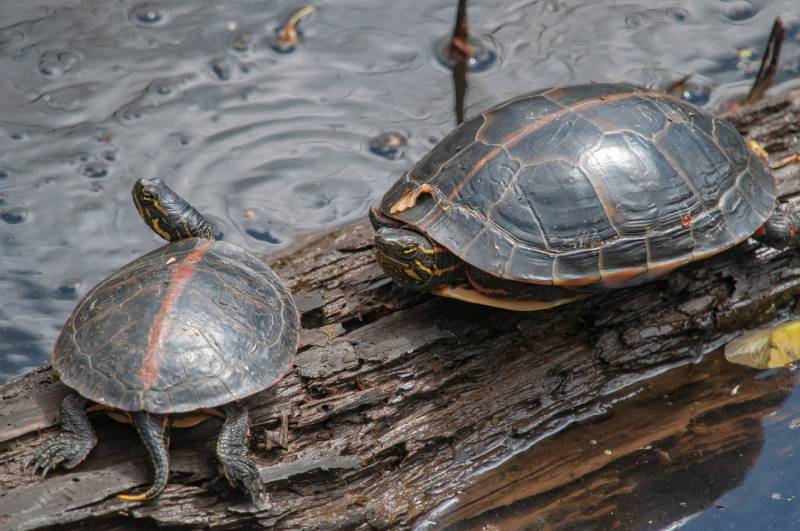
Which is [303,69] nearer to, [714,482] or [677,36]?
[677,36]

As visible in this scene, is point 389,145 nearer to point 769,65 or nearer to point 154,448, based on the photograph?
point 769,65

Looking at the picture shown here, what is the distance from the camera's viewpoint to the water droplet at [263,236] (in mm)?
6195

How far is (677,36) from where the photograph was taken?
7.57 m

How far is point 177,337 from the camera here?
386cm

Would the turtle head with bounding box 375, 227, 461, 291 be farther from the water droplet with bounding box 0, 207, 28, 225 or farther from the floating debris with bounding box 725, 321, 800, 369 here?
the water droplet with bounding box 0, 207, 28, 225

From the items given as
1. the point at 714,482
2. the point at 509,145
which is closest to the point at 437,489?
the point at 714,482

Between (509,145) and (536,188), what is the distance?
31 centimetres

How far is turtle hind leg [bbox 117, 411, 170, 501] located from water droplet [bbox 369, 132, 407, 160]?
3502mm

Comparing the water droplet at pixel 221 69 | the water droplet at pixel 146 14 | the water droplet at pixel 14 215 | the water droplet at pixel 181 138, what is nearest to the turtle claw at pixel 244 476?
the water droplet at pixel 14 215

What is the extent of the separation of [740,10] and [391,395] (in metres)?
5.72

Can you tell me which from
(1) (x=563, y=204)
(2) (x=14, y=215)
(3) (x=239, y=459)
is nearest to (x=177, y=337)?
(3) (x=239, y=459)

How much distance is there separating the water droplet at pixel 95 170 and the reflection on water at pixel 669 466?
12.8ft

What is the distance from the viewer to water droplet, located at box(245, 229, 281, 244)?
6195mm

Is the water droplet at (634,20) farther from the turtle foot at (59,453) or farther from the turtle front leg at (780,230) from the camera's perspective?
the turtle foot at (59,453)
